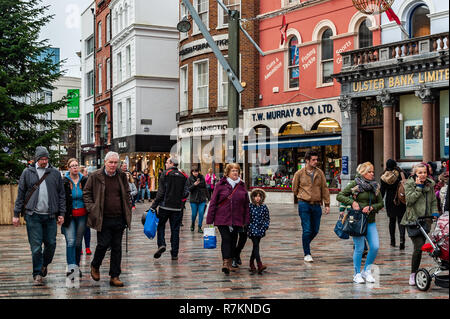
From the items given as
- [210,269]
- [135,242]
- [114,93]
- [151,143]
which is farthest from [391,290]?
[114,93]

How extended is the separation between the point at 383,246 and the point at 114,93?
117ft

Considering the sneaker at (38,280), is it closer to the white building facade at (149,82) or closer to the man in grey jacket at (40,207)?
the man in grey jacket at (40,207)

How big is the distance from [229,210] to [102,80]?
41423 mm

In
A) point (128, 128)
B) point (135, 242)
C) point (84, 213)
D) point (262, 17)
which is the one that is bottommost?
point (135, 242)

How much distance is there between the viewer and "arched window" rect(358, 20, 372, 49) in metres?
26.4

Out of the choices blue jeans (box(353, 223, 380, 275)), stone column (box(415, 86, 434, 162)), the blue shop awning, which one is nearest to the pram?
blue jeans (box(353, 223, 380, 275))

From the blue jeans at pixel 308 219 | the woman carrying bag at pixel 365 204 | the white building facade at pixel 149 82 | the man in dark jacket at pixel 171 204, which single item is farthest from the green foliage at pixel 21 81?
Result: the white building facade at pixel 149 82

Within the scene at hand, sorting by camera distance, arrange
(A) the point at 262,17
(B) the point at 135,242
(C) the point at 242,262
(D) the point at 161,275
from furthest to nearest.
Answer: (A) the point at 262,17
(B) the point at 135,242
(C) the point at 242,262
(D) the point at 161,275

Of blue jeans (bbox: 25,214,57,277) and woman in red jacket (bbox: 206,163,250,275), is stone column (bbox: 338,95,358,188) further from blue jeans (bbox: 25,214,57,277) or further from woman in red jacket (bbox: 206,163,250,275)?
blue jeans (bbox: 25,214,57,277)

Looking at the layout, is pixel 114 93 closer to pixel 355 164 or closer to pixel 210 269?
pixel 355 164

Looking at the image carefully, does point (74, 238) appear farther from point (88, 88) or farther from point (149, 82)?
point (88, 88)

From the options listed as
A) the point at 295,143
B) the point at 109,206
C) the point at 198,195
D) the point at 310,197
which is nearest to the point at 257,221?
the point at 310,197
